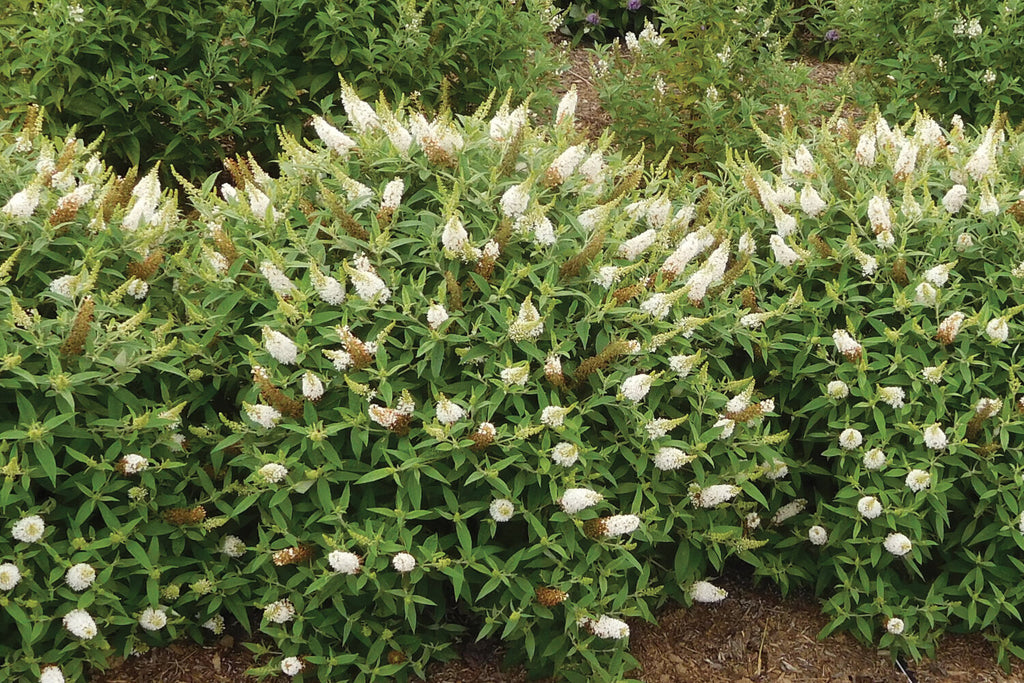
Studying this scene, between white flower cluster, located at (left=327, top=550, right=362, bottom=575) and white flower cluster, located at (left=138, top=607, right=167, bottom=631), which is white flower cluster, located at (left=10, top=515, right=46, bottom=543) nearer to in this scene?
white flower cluster, located at (left=138, top=607, right=167, bottom=631)

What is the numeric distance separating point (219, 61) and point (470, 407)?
9.39 ft

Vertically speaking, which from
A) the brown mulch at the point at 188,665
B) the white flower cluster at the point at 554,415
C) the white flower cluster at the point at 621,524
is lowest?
the brown mulch at the point at 188,665

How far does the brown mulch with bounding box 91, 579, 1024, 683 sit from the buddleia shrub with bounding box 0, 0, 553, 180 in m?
2.66

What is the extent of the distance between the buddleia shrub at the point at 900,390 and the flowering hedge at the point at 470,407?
0.05 ft

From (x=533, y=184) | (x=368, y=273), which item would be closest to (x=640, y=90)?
(x=533, y=184)

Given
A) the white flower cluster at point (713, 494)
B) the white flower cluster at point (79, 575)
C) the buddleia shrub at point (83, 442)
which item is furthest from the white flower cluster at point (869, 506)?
the white flower cluster at point (79, 575)

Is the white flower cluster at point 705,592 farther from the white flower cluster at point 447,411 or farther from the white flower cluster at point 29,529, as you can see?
the white flower cluster at point 29,529

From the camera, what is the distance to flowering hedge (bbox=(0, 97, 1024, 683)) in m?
3.30

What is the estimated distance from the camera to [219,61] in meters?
5.38

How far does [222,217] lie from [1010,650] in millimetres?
3128

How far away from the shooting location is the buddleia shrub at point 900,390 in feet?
12.2

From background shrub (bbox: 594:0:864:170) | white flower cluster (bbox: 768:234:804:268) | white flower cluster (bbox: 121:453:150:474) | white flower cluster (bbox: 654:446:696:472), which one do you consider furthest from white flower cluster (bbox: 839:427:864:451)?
background shrub (bbox: 594:0:864:170)

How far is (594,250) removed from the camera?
360 cm

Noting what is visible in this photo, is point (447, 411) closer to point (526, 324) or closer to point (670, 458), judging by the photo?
point (526, 324)
